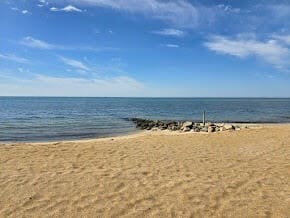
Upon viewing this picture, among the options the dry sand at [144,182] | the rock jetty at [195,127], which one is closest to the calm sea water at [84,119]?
the rock jetty at [195,127]

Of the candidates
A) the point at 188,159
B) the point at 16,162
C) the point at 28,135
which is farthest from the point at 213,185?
the point at 28,135

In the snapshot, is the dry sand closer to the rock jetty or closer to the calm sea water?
the rock jetty

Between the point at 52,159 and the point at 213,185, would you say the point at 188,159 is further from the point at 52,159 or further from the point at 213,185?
the point at 52,159

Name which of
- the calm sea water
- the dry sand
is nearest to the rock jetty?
the calm sea water

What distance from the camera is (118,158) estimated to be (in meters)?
12.2

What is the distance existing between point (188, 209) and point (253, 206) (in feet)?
4.67

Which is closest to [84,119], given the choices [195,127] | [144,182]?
[195,127]

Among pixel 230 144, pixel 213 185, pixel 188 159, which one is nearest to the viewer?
pixel 213 185

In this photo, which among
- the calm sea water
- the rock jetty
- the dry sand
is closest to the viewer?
the dry sand

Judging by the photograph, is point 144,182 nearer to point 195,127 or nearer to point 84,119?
point 195,127

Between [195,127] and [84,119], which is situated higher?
[195,127]

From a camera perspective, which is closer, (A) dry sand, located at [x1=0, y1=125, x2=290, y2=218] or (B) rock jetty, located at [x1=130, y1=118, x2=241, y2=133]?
(A) dry sand, located at [x1=0, y1=125, x2=290, y2=218]

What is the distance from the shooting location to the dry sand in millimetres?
6906

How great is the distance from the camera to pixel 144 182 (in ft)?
29.2
